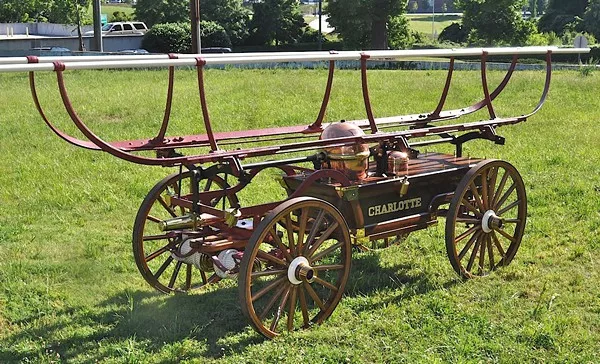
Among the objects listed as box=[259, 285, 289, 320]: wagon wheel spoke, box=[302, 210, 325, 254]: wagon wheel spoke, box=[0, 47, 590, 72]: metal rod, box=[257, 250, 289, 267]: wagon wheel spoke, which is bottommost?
box=[259, 285, 289, 320]: wagon wheel spoke

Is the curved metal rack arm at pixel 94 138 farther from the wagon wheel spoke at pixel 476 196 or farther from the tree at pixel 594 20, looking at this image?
the tree at pixel 594 20

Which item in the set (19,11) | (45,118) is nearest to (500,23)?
(19,11)

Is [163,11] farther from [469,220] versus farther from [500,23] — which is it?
[469,220]

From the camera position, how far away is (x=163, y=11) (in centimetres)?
5169

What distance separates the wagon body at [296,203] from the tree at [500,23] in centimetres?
4133

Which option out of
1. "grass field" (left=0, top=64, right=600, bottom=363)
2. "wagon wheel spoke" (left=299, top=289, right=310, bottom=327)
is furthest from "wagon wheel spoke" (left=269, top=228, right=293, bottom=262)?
"grass field" (left=0, top=64, right=600, bottom=363)

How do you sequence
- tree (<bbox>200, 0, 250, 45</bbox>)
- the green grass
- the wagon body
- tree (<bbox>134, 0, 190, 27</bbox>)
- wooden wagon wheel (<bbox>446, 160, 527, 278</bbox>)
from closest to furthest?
the wagon body < wooden wagon wheel (<bbox>446, 160, 527, 278</bbox>) < tree (<bbox>200, 0, 250, 45</bbox>) < tree (<bbox>134, 0, 190, 27</bbox>) < the green grass

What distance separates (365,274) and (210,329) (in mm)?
1605

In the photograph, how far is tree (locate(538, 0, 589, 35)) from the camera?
54.3 m

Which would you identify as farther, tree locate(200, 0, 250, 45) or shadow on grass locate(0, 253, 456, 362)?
tree locate(200, 0, 250, 45)

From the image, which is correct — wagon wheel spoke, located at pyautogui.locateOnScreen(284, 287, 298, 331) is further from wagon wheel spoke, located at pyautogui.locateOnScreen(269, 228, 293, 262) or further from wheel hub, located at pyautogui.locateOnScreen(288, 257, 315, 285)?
wagon wheel spoke, located at pyautogui.locateOnScreen(269, 228, 293, 262)

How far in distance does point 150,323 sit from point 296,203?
136 cm

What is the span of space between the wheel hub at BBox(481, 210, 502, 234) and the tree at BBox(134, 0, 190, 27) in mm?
46082

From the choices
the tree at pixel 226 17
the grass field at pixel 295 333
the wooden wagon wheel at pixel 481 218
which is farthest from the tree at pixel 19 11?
the wooden wagon wheel at pixel 481 218
